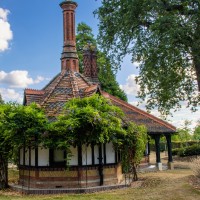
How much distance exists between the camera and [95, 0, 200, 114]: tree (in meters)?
13.5

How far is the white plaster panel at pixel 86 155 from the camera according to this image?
16.0m

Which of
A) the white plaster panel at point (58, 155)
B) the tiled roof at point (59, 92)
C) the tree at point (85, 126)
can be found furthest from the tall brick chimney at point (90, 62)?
the white plaster panel at point (58, 155)

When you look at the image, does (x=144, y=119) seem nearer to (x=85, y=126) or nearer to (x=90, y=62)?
(x=90, y=62)

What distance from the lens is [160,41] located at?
13695 millimetres

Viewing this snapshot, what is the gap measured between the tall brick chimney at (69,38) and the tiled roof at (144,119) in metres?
4.48

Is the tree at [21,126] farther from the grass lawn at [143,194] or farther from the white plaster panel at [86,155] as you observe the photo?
the grass lawn at [143,194]

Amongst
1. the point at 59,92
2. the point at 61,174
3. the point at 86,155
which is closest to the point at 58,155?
the point at 61,174

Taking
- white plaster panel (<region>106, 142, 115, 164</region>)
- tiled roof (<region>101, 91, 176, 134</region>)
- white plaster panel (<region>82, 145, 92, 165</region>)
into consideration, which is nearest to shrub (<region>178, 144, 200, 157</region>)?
tiled roof (<region>101, 91, 176, 134</region>)

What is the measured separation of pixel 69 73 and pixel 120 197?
937 cm

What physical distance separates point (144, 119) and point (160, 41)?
12.3 m

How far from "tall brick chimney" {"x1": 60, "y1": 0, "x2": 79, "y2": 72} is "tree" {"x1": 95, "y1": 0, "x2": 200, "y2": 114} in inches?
146

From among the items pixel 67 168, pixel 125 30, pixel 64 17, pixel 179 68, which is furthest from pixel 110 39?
pixel 67 168

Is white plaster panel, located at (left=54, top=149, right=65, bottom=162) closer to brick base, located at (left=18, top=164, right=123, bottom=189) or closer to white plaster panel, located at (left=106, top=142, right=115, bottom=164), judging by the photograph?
brick base, located at (left=18, top=164, right=123, bottom=189)

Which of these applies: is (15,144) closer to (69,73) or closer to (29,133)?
(29,133)
